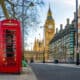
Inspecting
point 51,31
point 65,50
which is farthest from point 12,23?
point 51,31

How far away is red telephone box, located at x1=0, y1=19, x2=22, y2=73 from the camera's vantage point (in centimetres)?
1916

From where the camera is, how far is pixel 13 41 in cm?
1917

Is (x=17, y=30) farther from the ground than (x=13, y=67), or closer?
farther from the ground

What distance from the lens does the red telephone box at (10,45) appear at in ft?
62.8

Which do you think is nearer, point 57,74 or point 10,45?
point 10,45

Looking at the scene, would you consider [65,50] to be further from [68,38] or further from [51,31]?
[51,31]

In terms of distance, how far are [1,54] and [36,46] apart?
548 feet

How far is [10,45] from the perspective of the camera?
1914 cm

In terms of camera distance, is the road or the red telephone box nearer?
the red telephone box

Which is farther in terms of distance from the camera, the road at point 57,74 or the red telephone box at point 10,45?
the road at point 57,74

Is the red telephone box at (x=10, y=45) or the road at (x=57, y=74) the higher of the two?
the red telephone box at (x=10, y=45)

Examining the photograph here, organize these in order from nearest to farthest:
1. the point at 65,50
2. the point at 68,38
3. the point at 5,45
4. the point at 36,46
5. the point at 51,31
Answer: the point at 5,45, the point at 65,50, the point at 68,38, the point at 51,31, the point at 36,46

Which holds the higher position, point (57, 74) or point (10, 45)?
point (10, 45)

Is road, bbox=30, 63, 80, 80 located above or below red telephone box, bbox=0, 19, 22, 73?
below
